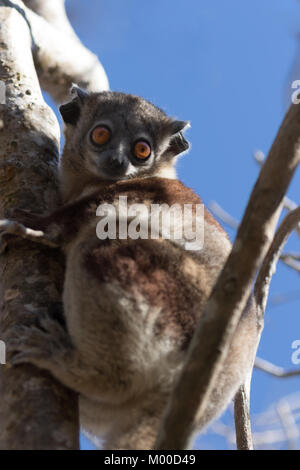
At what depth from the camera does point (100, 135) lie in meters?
5.97

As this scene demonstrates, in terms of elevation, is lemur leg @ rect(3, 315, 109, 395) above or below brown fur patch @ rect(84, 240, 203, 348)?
below

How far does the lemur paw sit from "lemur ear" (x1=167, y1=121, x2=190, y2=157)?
3130 millimetres

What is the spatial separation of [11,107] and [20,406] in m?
3.04

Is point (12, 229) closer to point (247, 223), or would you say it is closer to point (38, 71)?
point (247, 223)

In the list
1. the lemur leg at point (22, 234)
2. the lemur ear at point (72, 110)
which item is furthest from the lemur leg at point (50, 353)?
the lemur ear at point (72, 110)

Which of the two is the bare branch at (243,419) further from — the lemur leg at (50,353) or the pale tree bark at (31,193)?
the pale tree bark at (31,193)

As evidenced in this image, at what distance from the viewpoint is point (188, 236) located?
469 cm

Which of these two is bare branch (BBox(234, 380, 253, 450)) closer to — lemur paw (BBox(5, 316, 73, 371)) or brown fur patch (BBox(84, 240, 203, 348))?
brown fur patch (BBox(84, 240, 203, 348))

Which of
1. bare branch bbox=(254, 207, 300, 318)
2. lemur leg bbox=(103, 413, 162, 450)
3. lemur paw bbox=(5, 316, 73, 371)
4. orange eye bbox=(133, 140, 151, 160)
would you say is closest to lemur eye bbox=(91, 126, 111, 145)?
orange eye bbox=(133, 140, 151, 160)

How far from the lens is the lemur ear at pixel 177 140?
654cm

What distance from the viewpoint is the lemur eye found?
592 centimetres

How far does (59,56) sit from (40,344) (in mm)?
4486

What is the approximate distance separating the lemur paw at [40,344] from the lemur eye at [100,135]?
246 cm

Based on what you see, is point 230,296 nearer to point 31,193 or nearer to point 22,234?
point 22,234
